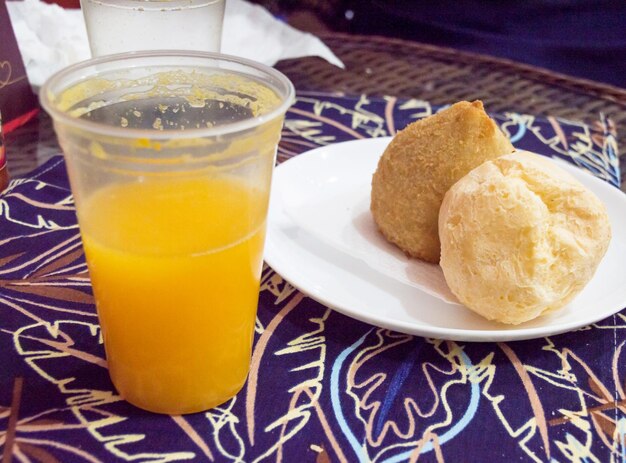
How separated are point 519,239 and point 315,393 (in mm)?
280

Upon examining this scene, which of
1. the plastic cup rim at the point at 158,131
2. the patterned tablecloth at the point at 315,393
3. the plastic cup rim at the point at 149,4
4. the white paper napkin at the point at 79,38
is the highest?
the plastic cup rim at the point at 158,131

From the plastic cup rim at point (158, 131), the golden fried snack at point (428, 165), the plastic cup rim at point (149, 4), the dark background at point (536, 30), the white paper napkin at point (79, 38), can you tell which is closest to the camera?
the plastic cup rim at point (158, 131)

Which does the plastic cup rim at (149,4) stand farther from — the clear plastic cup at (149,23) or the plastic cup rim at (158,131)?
the plastic cup rim at (158,131)

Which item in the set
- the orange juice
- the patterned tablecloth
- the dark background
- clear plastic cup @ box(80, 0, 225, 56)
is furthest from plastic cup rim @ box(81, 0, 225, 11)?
the dark background

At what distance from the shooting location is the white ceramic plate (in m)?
0.75

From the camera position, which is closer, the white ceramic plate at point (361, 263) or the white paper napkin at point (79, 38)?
the white ceramic plate at point (361, 263)

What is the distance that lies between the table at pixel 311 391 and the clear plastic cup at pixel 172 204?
0.05m

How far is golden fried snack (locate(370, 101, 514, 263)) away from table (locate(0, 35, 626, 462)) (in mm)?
182

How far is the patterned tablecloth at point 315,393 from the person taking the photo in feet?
2.01

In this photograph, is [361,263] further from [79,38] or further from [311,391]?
[79,38]

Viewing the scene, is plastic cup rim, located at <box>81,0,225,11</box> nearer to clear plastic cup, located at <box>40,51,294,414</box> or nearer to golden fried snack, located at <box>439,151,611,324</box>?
clear plastic cup, located at <box>40,51,294,414</box>

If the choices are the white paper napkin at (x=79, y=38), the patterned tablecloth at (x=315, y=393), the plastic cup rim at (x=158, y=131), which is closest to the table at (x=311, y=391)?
the patterned tablecloth at (x=315, y=393)

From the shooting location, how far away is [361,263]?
883 millimetres

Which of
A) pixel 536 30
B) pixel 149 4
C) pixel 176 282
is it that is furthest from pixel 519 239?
pixel 536 30
